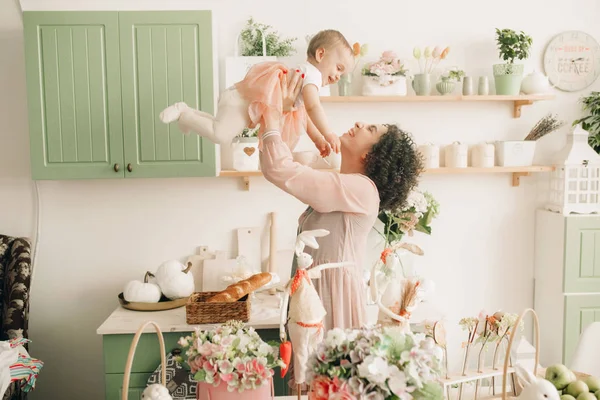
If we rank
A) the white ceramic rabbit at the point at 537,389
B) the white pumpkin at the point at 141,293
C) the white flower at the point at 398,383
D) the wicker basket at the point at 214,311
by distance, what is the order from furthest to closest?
1. the white pumpkin at the point at 141,293
2. the wicker basket at the point at 214,311
3. the white ceramic rabbit at the point at 537,389
4. the white flower at the point at 398,383

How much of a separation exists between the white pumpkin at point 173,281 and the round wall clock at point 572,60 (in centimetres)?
213

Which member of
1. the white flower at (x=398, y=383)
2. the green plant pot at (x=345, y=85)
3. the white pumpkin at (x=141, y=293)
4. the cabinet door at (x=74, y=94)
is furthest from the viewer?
the green plant pot at (x=345, y=85)

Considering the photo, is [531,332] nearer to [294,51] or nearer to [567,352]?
[567,352]

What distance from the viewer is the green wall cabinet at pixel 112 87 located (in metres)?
2.46

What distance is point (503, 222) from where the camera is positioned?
122 inches

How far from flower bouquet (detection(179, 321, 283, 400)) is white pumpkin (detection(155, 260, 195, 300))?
1.27m

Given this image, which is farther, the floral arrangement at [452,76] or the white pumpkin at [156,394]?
the floral arrangement at [452,76]

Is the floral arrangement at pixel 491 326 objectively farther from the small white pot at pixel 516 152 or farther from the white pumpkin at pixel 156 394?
the small white pot at pixel 516 152

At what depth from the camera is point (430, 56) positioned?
289cm

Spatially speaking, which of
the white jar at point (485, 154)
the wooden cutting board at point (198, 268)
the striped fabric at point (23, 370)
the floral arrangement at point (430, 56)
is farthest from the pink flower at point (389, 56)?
the striped fabric at point (23, 370)

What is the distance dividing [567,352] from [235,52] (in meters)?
2.22

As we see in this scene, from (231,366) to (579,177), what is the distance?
7.45 feet

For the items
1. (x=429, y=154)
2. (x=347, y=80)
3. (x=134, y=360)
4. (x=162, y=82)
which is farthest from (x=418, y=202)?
(x=134, y=360)

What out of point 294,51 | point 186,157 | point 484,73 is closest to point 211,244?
point 186,157
